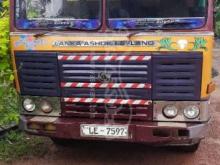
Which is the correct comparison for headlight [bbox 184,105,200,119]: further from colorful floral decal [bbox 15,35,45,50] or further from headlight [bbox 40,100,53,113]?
colorful floral decal [bbox 15,35,45,50]

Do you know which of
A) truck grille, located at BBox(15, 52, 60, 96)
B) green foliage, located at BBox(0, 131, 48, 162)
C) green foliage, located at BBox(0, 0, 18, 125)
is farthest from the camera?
green foliage, located at BBox(0, 131, 48, 162)

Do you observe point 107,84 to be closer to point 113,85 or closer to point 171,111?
point 113,85

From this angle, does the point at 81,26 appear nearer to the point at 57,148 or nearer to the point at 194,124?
the point at 194,124

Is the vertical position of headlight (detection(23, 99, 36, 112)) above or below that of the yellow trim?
below

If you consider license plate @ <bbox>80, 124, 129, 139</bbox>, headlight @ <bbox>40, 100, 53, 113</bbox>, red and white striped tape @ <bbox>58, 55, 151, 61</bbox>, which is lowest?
license plate @ <bbox>80, 124, 129, 139</bbox>

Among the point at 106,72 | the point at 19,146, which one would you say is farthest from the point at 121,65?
the point at 19,146

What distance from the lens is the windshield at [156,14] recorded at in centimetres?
566

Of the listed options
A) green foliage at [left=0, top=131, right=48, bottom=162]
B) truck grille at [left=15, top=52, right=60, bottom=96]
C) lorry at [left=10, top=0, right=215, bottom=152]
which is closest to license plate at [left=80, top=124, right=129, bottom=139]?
lorry at [left=10, top=0, right=215, bottom=152]

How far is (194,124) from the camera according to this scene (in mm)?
5789

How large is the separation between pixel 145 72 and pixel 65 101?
1043 millimetres

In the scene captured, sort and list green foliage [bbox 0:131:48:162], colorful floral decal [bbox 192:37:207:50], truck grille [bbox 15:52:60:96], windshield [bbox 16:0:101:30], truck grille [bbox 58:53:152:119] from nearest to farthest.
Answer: colorful floral decal [bbox 192:37:207:50] < truck grille [bbox 58:53:152:119] < windshield [bbox 16:0:101:30] < truck grille [bbox 15:52:60:96] < green foliage [bbox 0:131:48:162]

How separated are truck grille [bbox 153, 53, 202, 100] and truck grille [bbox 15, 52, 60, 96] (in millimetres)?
1202

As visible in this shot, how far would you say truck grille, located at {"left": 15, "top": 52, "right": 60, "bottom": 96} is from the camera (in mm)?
5992

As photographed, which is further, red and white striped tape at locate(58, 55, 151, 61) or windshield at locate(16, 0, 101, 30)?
windshield at locate(16, 0, 101, 30)
